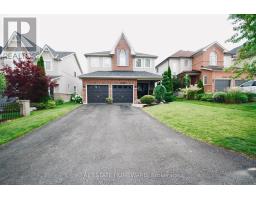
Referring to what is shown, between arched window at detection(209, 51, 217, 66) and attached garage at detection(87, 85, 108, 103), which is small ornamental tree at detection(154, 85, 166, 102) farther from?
arched window at detection(209, 51, 217, 66)

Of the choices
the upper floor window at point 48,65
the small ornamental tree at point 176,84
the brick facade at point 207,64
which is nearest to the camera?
the brick facade at point 207,64

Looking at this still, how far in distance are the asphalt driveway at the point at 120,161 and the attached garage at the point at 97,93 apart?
16150 millimetres

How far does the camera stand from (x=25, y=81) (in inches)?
605

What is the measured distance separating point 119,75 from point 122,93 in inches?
98.1

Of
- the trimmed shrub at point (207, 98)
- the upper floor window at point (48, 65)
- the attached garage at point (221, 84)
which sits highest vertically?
the upper floor window at point (48, 65)

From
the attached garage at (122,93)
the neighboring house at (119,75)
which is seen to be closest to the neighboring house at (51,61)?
the neighboring house at (119,75)

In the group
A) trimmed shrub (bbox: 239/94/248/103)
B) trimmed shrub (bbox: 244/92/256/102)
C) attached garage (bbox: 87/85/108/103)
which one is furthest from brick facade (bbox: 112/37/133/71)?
trimmed shrub (bbox: 244/92/256/102)

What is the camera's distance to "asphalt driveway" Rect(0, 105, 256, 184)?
3701mm

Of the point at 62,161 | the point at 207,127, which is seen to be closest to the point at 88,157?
the point at 62,161

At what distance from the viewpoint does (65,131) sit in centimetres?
815

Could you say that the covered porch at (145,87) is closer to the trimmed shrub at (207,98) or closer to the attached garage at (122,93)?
the attached garage at (122,93)

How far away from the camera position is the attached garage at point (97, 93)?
2308cm

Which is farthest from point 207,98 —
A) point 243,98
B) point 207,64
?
point 207,64

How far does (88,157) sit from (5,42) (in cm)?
2914
